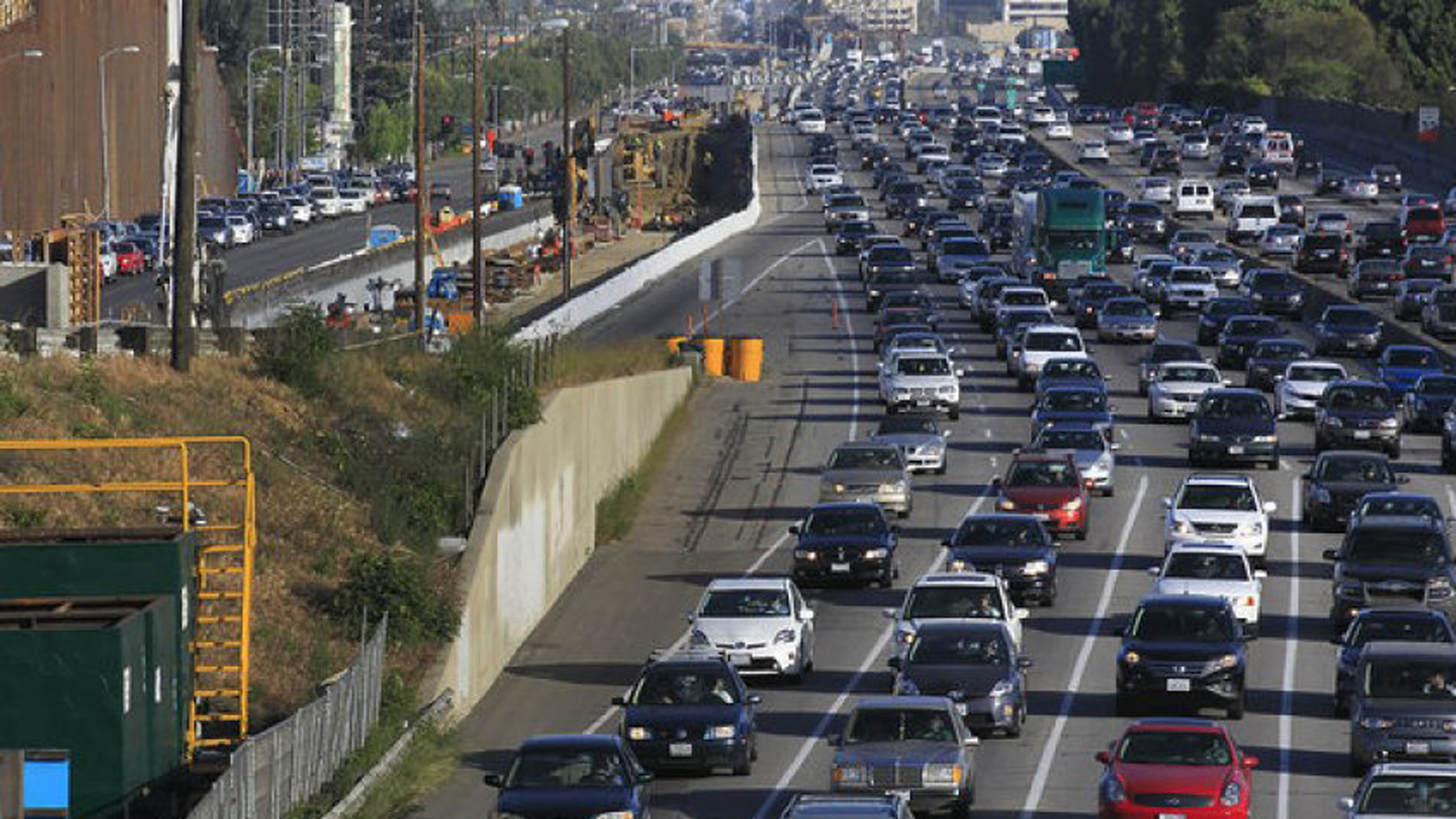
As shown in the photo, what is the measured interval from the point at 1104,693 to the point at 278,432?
15.1m

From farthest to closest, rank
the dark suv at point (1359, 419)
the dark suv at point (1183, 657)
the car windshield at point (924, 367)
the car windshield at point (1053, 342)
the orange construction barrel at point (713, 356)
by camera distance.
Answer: the orange construction barrel at point (713, 356) → the car windshield at point (1053, 342) → the car windshield at point (924, 367) → the dark suv at point (1359, 419) → the dark suv at point (1183, 657)

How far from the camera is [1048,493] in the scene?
175 ft

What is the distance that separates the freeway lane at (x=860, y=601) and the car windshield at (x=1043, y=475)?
1.27 meters

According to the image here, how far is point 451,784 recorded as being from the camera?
36750mm

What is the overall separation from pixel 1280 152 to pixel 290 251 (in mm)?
55638

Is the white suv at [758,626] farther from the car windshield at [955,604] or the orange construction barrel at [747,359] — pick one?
the orange construction barrel at [747,359]

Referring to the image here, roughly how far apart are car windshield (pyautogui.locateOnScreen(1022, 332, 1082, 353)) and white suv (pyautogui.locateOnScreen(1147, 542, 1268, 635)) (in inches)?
1101

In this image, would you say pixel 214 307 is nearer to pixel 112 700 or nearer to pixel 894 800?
pixel 894 800

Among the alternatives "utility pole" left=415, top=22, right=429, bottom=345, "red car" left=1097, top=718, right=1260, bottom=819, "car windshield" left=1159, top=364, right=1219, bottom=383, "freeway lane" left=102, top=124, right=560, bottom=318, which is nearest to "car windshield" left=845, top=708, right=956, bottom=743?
"red car" left=1097, top=718, right=1260, bottom=819

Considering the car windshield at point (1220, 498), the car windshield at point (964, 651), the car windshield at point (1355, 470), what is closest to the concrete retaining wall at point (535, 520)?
the car windshield at point (964, 651)

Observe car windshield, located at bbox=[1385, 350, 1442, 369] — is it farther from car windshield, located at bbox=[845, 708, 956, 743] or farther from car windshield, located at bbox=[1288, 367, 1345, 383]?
car windshield, located at bbox=[845, 708, 956, 743]

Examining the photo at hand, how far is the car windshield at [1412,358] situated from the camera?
7131 cm

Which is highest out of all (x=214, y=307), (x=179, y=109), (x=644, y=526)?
(x=179, y=109)

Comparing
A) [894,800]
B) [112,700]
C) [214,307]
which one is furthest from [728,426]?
[112,700]
